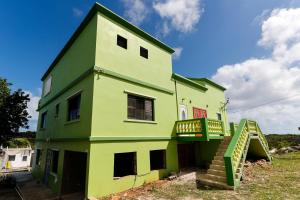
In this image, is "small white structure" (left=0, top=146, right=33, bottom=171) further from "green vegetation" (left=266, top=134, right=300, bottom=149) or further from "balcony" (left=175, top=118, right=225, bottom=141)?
"green vegetation" (left=266, top=134, right=300, bottom=149)

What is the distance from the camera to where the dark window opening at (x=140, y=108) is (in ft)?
34.3

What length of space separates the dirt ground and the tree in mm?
17412

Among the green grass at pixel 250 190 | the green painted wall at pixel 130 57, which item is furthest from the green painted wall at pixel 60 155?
the green painted wall at pixel 130 57

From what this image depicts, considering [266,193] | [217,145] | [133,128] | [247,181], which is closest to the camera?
[266,193]

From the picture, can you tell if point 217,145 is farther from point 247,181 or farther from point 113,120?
point 113,120

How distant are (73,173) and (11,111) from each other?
13779 millimetres

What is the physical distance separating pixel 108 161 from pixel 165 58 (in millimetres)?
8909

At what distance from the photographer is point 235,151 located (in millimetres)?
9508

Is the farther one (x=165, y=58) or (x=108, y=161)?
(x=165, y=58)

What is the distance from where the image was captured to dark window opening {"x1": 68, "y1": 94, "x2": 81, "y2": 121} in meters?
11.0

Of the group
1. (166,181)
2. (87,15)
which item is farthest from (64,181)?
(87,15)

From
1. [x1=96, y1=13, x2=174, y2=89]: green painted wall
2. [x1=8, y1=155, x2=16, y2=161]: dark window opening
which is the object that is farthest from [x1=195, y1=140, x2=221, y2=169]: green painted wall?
[x1=8, y1=155, x2=16, y2=161]: dark window opening

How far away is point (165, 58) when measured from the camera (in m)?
13.7

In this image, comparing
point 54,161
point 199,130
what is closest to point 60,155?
point 54,161
